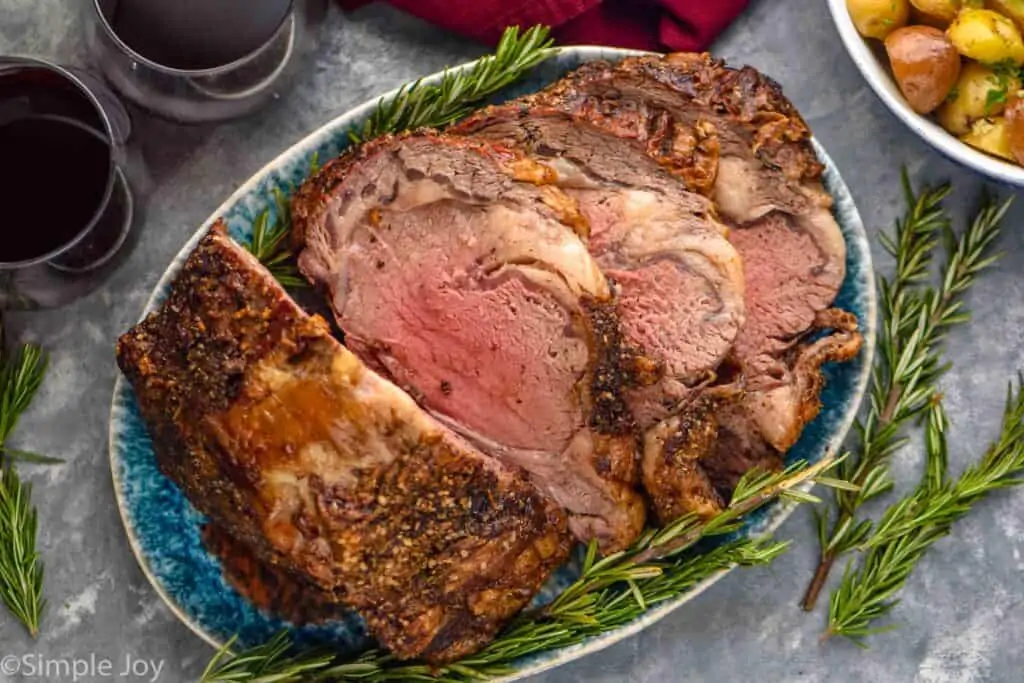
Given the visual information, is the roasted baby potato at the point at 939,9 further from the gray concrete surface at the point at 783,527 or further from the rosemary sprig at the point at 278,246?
the rosemary sprig at the point at 278,246

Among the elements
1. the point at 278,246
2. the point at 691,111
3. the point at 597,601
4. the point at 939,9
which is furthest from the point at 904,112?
the point at 278,246

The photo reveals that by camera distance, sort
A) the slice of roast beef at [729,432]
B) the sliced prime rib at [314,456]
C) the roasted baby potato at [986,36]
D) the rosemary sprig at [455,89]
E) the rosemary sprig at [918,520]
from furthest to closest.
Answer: the rosemary sprig at [918,520] < the rosemary sprig at [455,89] < the roasted baby potato at [986,36] < the slice of roast beef at [729,432] < the sliced prime rib at [314,456]

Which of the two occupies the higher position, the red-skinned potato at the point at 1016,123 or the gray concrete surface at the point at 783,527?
the red-skinned potato at the point at 1016,123

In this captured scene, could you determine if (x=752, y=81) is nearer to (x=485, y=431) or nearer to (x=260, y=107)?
(x=485, y=431)

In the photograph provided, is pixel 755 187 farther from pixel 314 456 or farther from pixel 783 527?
pixel 314 456

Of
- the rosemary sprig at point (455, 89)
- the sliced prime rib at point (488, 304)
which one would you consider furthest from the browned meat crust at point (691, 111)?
the sliced prime rib at point (488, 304)

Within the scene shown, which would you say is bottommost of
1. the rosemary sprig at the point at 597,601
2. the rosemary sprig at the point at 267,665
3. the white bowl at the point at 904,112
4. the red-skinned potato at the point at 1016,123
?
the rosemary sprig at the point at 267,665

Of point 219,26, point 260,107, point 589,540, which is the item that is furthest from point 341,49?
point 589,540

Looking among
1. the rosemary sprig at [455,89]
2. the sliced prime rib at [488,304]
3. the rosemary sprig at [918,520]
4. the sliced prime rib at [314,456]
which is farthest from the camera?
the rosemary sprig at [918,520]
